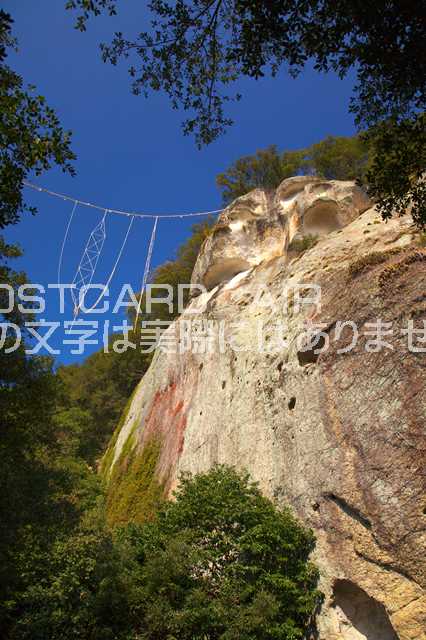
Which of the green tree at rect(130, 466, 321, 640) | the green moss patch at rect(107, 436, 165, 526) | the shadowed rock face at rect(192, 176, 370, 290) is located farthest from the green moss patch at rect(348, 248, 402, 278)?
the green moss patch at rect(107, 436, 165, 526)

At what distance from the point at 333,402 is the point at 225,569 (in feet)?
13.2

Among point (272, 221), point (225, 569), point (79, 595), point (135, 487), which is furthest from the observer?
point (272, 221)

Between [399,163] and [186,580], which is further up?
[399,163]

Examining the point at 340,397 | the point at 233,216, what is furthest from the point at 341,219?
the point at 340,397

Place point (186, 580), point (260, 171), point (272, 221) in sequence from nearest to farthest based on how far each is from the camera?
point (186, 580), point (272, 221), point (260, 171)

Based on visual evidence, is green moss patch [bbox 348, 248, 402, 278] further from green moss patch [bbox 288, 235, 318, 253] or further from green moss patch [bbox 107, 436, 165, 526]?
green moss patch [bbox 107, 436, 165, 526]

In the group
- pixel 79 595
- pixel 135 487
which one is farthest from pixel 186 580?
pixel 135 487

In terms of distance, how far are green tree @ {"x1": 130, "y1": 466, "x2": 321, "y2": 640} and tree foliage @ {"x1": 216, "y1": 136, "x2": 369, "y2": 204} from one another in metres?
22.5

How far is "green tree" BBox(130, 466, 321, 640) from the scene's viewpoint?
28.0 ft

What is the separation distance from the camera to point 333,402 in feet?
35.9

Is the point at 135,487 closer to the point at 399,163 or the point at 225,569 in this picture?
the point at 225,569

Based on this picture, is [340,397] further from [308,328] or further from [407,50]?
[407,50]

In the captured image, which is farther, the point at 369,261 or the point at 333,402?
the point at 369,261

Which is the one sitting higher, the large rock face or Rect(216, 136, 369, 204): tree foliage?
Rect(216, 136, 369, 204): tree foliage
